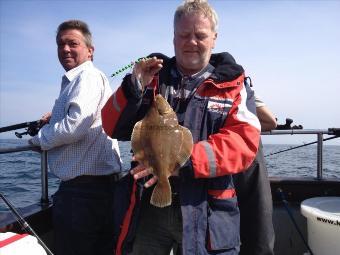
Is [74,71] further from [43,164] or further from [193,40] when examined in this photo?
[193,40]

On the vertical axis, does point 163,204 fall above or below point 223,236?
above

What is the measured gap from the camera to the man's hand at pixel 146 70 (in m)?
2.51

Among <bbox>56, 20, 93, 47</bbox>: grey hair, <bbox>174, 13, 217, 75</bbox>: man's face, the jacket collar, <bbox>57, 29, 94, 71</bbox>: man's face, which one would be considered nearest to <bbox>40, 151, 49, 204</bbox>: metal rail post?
the jacket collar

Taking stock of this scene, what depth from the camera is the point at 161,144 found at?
2479 mm

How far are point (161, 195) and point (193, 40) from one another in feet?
3.79

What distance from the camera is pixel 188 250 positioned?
7.84ft

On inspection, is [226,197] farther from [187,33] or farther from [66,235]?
[66,235]

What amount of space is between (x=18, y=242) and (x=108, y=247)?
1.22m

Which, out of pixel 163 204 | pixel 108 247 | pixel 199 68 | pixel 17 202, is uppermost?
pixel 199 68

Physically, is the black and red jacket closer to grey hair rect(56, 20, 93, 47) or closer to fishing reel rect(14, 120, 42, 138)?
grey hair rect(56, 20, 93, 47)

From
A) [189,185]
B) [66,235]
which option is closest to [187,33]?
[189,185]

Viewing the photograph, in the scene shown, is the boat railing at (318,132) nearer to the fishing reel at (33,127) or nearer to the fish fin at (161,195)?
the fish fin at (161,195)

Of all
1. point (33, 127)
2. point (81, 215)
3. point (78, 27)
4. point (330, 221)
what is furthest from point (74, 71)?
point (330, 221)

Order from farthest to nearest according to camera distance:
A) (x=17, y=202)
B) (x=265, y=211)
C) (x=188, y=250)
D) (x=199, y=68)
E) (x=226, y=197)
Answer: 1. (x=17, y=202)
2. (x=265, y=211)
3. (x=199, y=68)
4. (x=226, y=197)
5. (x=188, y=250)
